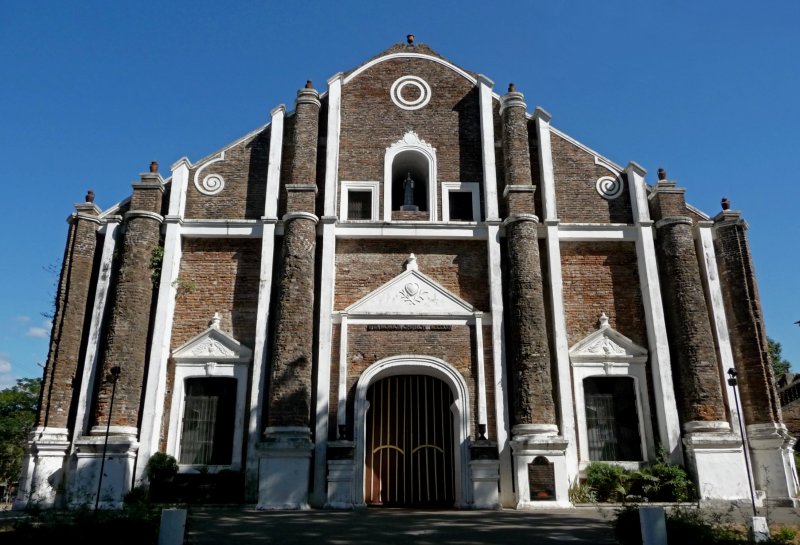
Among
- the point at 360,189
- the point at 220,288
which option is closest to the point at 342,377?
the point at 220,288

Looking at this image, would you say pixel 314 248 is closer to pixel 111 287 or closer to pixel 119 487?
pixel 111 287

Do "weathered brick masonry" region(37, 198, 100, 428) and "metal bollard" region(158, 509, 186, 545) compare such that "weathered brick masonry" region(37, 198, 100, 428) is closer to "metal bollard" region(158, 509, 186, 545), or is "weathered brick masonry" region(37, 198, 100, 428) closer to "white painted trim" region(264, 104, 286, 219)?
"white painted trim" region(264, 104, 286, 219)

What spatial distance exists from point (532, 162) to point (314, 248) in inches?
258

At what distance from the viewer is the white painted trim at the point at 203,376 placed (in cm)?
1484

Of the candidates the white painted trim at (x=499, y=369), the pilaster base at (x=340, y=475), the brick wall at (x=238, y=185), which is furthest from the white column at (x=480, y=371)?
the brick wall at (x=238, y=185)

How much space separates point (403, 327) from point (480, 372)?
7.01ft

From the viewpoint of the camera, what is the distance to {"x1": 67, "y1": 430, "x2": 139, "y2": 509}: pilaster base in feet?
45.2

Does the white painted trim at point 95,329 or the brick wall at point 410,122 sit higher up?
the brick wall at point 410,122

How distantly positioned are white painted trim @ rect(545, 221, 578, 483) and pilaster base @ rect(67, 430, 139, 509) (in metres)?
9.65

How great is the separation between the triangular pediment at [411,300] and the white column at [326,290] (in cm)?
74

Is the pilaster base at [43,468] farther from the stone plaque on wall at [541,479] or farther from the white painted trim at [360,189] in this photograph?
the stone plaque on wall at [541,479]

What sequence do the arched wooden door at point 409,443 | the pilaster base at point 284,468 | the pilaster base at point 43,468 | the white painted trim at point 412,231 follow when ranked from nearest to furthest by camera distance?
the pilaster base at point 284,468
the pilaster base at point 43,468
the arched wooden door at point 409,443
the white painted trim at point 412,231

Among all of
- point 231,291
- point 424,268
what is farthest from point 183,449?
point 424,268

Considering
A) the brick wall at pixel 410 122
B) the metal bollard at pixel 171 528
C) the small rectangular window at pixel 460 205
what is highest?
the brick wall at pixel 410 122
